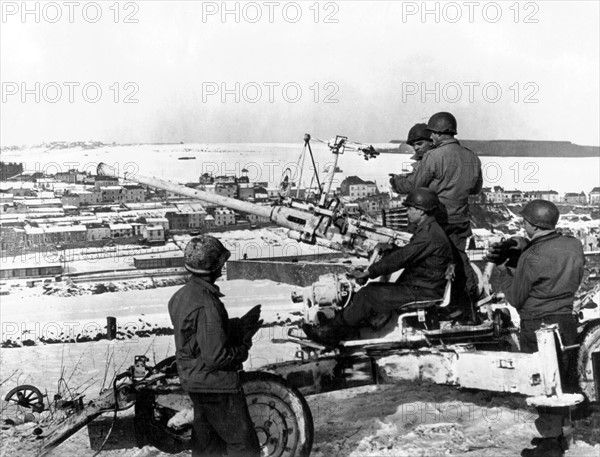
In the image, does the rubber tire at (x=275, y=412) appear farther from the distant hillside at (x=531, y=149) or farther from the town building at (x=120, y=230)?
the distant hillside at (x=531, y=149)

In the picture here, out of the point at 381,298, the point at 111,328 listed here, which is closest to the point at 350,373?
the point at 381,298

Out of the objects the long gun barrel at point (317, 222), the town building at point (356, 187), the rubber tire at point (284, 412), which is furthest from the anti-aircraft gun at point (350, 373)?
the town building at point (356, 187)

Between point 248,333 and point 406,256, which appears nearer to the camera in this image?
point 248,333

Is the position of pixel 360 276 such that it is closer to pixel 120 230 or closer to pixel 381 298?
pixel 381 298

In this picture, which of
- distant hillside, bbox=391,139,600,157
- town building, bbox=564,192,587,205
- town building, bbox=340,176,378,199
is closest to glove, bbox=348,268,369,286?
town building, bbox=340,176,378,199

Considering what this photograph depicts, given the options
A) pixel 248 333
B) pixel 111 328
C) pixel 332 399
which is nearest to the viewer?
pixel 248 333

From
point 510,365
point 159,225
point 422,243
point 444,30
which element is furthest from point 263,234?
point 510,365
